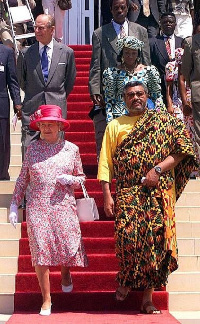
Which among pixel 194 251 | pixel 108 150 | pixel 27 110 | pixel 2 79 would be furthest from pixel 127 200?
pixel 2 79

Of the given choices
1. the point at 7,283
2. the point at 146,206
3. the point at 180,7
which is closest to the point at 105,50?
the point at 146,206

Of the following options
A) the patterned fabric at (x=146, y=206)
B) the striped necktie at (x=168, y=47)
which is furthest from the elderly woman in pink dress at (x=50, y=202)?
the striped necktie at (x=168, y=47)

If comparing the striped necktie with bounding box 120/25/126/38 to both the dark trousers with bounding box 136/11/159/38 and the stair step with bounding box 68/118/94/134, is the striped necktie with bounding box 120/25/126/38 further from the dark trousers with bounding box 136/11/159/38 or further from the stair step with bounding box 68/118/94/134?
the dark trousers with bounding box 136/11/159/38

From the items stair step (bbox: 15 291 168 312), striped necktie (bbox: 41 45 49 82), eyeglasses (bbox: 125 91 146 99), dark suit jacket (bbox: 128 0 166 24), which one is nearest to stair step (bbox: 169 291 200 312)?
stair step (bbox: 15 291 168 312)

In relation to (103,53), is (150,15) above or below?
below

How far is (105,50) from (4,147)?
146 cm

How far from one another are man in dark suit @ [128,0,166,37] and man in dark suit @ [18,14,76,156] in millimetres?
5711

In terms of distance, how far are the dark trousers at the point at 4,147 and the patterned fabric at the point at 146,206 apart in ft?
8.74

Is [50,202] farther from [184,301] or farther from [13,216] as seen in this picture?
[184,301]

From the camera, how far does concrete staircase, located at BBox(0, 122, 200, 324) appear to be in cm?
893

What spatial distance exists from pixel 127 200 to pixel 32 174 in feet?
2.66

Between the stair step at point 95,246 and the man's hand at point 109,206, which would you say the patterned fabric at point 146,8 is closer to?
the stair step at point 95,246

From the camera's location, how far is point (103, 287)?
905 centimetres

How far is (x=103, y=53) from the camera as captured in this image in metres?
10.7
